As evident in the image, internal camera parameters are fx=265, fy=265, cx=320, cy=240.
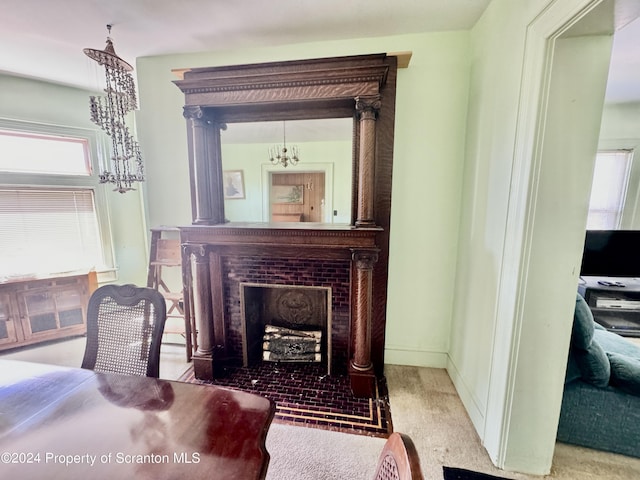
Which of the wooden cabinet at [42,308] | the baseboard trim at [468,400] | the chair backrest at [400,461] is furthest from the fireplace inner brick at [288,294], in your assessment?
the wooden cabinet at [42,308]

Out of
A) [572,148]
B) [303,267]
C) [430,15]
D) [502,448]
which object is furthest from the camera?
[303,267]

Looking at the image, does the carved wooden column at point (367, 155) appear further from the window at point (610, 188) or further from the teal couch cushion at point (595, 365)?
the window at point (610, 188)

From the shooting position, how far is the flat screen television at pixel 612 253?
8.50 ft

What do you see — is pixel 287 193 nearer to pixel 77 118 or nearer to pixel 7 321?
pixel 77 118

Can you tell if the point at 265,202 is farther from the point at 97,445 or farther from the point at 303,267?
the point at 97,445

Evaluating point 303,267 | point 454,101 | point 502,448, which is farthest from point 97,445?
point 454,101

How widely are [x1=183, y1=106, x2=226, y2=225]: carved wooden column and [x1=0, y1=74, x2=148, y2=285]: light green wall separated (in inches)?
71.1

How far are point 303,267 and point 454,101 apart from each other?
172 cm

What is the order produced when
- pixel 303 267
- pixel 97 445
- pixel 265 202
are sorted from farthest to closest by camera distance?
pixel 265 202 → pixel 303 267 → pixel 97 445

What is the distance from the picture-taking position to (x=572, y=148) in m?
1.19

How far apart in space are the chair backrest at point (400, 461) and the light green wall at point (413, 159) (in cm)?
169

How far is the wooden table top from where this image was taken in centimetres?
75

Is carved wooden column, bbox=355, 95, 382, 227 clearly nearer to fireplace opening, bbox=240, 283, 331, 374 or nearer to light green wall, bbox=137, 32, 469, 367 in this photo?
light green wall, bbox=137, 32, 469, 367

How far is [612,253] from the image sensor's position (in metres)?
2.63
